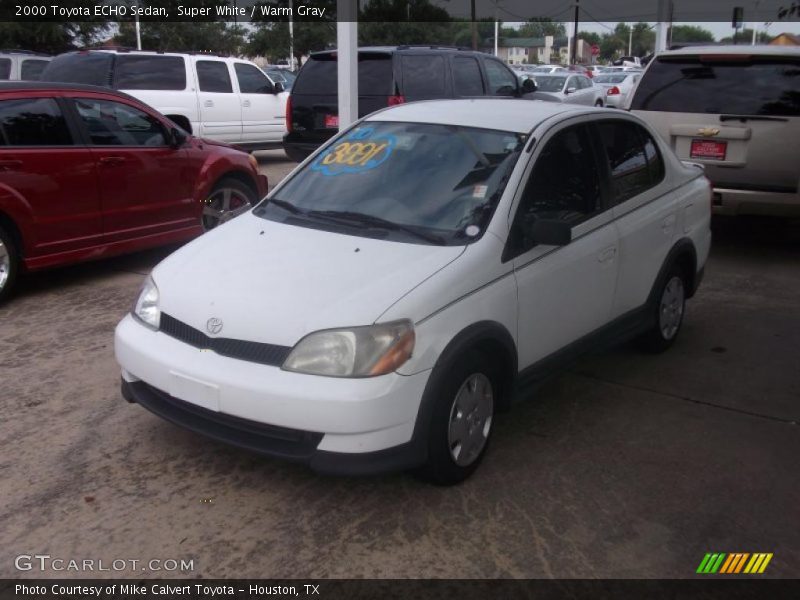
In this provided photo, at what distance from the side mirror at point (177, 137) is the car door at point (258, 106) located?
259 inches

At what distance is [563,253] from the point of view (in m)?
4.20

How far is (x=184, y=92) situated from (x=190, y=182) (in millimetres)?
5834

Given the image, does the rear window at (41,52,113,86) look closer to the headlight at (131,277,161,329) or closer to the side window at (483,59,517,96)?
the side window at (483,59,517,96)

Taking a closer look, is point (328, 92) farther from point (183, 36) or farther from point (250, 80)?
point (183, 36)

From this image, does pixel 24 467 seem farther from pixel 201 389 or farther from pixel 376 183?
pixel 376 183

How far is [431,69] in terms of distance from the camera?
10797 mm

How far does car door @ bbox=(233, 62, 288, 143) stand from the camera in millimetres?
14086

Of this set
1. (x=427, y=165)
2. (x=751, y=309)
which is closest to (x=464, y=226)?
(x=427, y=165)

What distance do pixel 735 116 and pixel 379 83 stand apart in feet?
15.1

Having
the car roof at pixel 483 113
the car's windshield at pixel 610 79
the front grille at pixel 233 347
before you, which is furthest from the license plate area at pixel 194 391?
the car's windshield at pixel 610 79

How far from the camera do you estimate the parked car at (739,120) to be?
7477mm

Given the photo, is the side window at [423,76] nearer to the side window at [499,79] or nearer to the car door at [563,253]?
the side window at [499,79]

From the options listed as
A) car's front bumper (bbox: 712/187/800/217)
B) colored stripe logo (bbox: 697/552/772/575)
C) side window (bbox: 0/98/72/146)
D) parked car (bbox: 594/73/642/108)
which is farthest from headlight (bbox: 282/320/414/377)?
parked car (bbox: 594/73/642/108)

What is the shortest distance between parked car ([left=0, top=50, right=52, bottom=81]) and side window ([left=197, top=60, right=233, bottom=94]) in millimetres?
3188
